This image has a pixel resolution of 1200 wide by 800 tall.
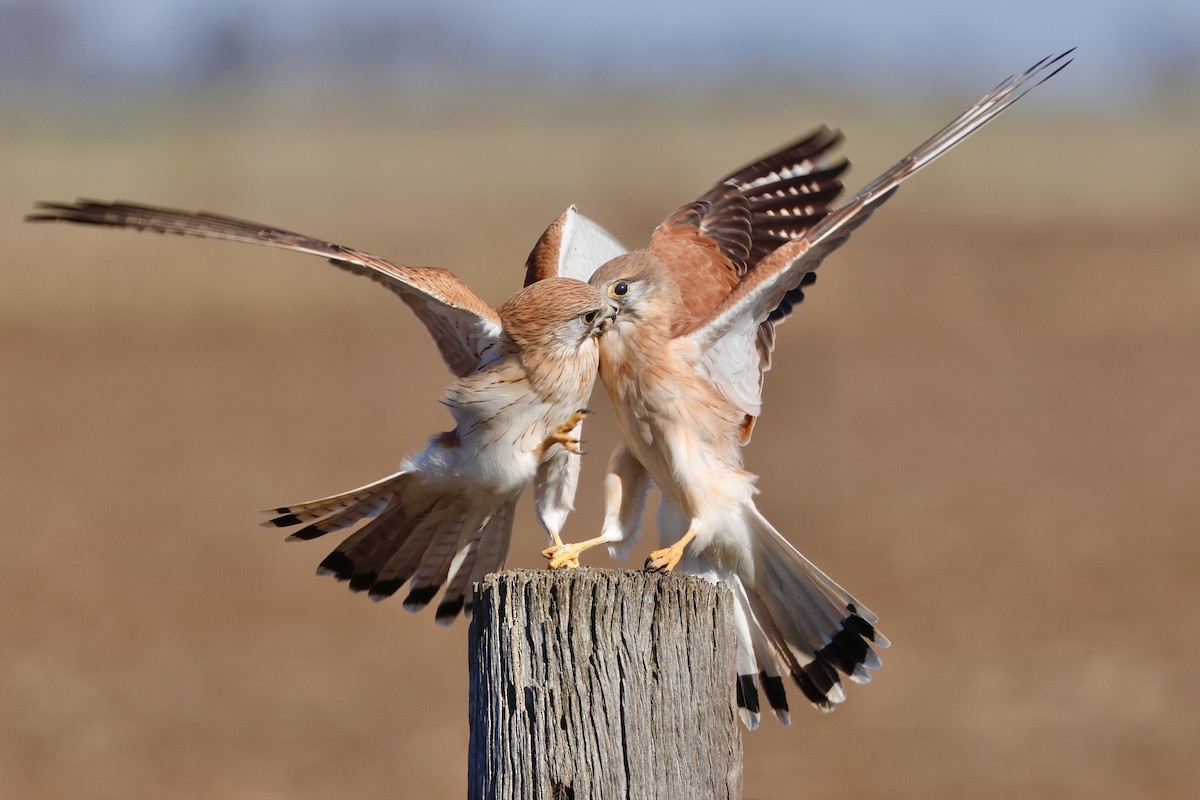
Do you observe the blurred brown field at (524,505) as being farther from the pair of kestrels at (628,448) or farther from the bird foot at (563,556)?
the bird foot at (563,556)

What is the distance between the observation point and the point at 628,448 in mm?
6012

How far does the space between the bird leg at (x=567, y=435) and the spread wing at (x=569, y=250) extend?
1.01 metres

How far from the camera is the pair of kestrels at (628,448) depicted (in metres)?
5.40

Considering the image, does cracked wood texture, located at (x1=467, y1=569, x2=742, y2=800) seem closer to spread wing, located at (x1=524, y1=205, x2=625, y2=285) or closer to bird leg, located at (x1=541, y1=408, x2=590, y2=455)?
bird leg, located at (x1=541, y1=408, x2=590, y2=455)

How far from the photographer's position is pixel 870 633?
543 centimetres

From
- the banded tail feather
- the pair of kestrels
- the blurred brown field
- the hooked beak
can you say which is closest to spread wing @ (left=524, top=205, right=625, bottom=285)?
the pair of kestrels

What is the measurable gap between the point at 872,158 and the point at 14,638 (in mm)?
32934

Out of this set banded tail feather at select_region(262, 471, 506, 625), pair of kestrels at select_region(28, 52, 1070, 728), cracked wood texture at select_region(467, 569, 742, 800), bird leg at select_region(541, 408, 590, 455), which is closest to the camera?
cracked wood texture at select_region(467, 569, 742, 800)

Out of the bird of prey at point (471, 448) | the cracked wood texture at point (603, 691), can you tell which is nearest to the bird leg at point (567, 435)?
the bird of prey at point (471, 448)

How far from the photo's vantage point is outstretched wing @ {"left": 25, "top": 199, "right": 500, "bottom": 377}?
4.56 meters

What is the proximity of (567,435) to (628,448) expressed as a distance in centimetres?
49

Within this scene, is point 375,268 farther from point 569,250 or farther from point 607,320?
point 569,250

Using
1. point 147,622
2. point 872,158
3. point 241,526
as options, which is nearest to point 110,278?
point 241,526

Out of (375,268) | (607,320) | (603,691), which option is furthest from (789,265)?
(603,691)
